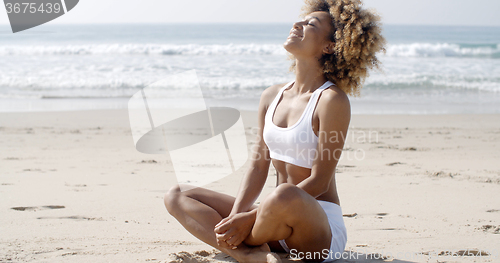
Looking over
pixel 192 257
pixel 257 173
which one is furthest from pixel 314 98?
pixel 192 257

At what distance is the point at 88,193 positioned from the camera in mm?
3826

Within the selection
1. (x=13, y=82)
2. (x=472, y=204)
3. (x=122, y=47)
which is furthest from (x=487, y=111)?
(x=122, y=47)

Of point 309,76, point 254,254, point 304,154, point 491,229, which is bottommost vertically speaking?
point 491,229

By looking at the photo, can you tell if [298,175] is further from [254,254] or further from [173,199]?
[173,199]

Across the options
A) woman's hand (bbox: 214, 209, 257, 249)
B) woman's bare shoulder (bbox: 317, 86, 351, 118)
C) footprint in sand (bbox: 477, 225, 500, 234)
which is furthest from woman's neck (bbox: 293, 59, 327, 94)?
footprint in sand (bbox: 477, 225, 500, 234)

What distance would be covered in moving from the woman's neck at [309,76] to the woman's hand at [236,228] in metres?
0.75

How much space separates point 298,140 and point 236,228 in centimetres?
55

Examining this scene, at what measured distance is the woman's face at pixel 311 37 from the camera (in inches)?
91.4

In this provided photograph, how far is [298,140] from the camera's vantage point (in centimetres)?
219

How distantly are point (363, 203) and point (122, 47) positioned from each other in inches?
878

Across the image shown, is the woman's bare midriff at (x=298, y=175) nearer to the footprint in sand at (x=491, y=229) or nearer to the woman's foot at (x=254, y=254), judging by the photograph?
the woman's foot at (x=254, y=254)

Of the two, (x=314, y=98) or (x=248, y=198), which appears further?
(x=248, y=198)

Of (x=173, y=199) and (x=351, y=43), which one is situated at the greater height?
(x=351, y=43)

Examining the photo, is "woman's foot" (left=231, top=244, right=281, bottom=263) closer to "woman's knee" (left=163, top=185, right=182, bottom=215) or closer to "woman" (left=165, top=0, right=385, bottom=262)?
"woman" (left=165, top=0, right=385, bottom=262)
